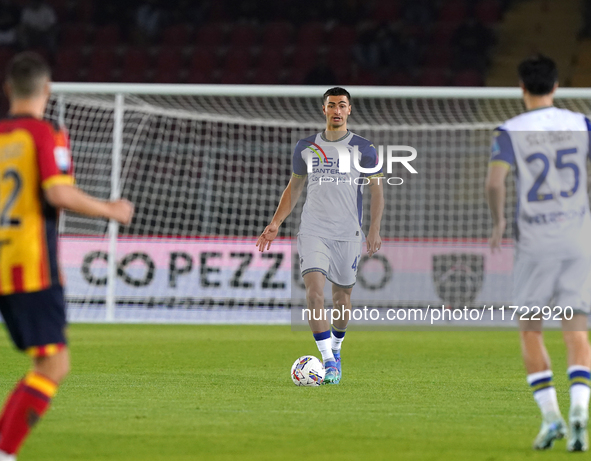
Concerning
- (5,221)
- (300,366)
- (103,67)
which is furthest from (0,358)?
(103,67)

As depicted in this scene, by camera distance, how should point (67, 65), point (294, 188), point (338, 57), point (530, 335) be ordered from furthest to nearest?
point (67, 65) < point (338, 57) < point (294, 188) < point (530, 335)

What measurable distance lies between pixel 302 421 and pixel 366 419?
0.37 m

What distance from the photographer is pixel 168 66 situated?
18938mm

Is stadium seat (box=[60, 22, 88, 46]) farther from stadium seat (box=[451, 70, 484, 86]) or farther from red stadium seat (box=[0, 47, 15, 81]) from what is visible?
stadium seat (box=[451, 70, 484, 86])

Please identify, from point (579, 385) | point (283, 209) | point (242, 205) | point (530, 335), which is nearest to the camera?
point (579, 385)

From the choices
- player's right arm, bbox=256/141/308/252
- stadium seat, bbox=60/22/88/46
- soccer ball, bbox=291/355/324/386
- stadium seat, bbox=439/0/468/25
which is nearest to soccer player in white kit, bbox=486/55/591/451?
soccer ball, bbox=291/355/324/386

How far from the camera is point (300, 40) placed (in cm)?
1923

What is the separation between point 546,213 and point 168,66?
1516cm

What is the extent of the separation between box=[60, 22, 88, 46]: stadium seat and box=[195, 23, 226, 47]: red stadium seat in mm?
2234

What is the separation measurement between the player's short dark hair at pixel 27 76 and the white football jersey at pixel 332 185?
3.53m

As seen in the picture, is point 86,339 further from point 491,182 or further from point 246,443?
point 491,182

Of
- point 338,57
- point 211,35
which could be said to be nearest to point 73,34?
point 211,35

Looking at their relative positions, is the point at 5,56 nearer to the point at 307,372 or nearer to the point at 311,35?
the point at 311,35

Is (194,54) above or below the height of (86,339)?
above
